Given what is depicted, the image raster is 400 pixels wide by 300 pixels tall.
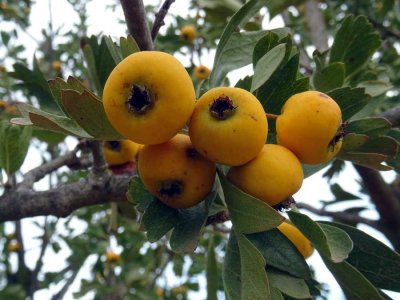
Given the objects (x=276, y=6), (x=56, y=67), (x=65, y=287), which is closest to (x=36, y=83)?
(x=276, y=6)

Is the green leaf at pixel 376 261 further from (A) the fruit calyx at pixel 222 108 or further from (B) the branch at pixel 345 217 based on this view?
(B) the branch at pixel 345 217

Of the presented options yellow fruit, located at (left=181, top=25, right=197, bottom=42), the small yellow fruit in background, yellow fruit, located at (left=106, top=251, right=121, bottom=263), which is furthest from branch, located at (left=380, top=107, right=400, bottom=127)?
the small yellow fruit in background

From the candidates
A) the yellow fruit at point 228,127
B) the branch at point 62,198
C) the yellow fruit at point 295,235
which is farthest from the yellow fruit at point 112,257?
the yellow fruit at point 228,127

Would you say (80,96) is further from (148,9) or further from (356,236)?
(148,9)

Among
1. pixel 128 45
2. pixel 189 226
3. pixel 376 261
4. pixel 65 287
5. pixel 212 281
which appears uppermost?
pixel 128 45

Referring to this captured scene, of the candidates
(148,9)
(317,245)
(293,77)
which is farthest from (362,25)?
(148,9)

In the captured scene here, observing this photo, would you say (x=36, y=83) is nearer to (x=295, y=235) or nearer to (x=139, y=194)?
(x=139, y=194)
